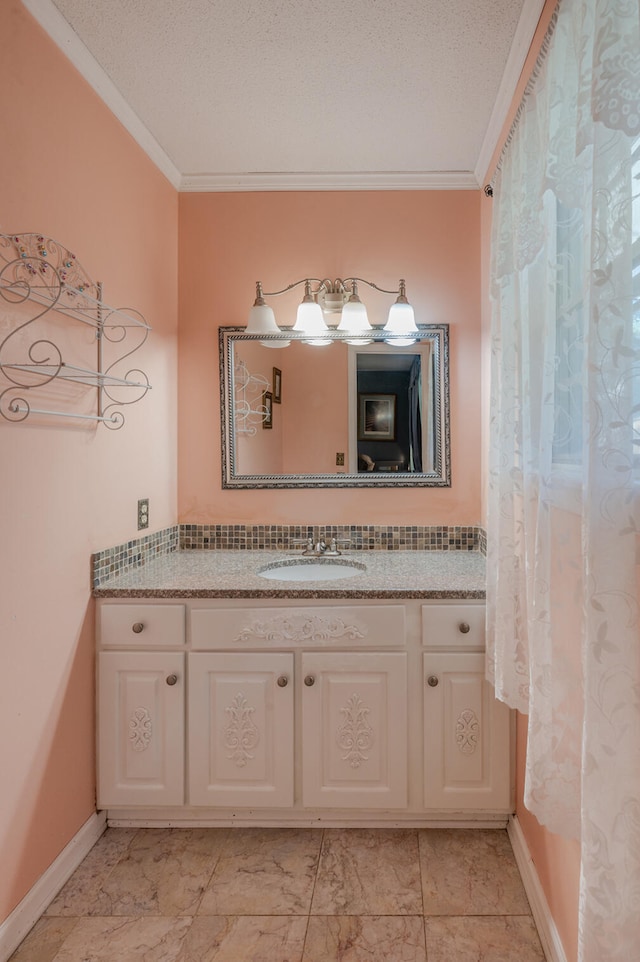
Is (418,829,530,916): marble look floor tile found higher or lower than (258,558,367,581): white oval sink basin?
lower

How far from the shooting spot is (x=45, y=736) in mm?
1650

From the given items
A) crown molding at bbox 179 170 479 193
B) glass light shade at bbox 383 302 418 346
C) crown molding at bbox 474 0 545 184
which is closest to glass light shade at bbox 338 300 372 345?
glass light shade at bbox 383 302 418 346

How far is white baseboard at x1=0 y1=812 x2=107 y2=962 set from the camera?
4.85 ft

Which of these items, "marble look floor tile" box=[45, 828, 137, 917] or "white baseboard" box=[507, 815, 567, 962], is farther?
"marble look floor tile" box=[45, 828, 137, 917]

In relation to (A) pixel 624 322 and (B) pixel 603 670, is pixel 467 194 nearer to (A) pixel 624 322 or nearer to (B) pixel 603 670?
(A) pixel 624 322

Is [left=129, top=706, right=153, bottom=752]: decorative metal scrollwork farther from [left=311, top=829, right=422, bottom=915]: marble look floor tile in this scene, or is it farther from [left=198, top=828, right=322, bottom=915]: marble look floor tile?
[left=311, top=829, right=422, bottom=915]: marble look floor tile

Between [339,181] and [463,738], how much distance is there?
2.22 m

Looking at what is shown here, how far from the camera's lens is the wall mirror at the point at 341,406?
2.54 metres

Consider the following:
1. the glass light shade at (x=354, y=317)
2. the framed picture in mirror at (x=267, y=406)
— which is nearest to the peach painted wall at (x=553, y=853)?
the glass light shade at (x=354, y=317)

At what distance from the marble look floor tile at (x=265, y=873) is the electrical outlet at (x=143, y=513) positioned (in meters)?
1.12

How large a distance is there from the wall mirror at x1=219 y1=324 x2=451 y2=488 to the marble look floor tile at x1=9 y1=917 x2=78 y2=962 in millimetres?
1590

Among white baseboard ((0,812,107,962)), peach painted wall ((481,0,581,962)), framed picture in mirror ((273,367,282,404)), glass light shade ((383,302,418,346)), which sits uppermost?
glass light shade ((383,302,418,346))

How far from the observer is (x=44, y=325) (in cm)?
161

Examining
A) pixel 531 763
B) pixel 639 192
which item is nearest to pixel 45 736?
pixel 531 763
